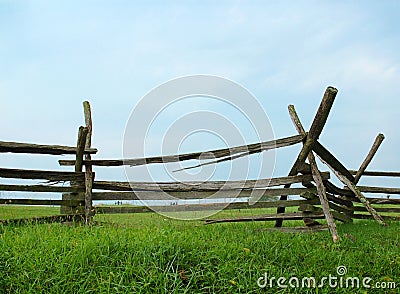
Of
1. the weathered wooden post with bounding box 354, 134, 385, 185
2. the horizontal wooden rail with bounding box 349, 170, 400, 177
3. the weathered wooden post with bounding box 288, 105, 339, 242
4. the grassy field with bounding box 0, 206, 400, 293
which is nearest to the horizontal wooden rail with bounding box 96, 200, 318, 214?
the weathered wooden post with bounding box 288, 105, 339, 242

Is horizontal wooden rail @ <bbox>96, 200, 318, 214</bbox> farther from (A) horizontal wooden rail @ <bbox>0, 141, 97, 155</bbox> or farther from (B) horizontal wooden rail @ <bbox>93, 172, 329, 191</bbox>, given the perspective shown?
(A) horizontal wooden rail @ <bbox>0, 141, 97, 155</bbox>

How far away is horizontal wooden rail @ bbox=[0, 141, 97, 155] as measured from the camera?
6.99 meters

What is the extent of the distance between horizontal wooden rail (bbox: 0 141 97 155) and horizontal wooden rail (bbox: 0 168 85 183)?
32 cm

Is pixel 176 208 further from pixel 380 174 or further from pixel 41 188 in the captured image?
pixel 380 174

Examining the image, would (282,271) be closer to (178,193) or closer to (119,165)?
(178,193)

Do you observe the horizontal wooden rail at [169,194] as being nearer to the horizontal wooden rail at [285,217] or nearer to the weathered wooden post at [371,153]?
the horizontal wooden rail at [285,217]

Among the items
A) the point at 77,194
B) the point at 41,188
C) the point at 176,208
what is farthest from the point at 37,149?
the point at 176,208

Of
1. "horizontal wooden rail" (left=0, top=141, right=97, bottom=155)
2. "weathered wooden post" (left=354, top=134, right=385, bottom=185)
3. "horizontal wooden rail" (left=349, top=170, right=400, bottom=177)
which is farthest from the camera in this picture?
"horizontal wooden rail" (left=349, top=170, right=400, bottom=177)

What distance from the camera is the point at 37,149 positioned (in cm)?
720

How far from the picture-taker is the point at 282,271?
4918 millimetres

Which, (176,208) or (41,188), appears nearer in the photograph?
(41,188)

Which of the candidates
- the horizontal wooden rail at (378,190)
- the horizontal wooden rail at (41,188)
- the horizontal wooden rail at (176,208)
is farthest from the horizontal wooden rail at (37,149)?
the horizontal wooden rail at (378,190)

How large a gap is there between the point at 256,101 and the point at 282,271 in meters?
3.00

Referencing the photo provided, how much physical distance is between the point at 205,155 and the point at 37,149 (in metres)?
2.70
